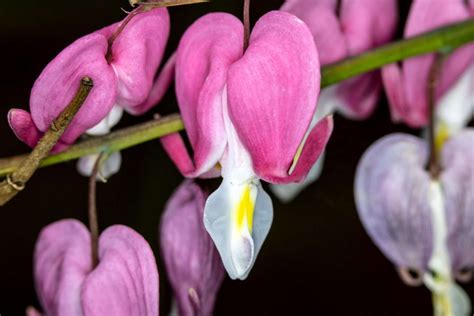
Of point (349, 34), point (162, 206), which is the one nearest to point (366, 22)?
point (349, 34)

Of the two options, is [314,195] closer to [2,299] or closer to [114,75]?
[2,299]

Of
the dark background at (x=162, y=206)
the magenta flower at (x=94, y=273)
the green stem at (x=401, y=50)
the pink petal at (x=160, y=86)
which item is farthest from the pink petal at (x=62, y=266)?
the dark background at (x=162, y=206)

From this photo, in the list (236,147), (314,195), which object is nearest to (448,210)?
(236,147)

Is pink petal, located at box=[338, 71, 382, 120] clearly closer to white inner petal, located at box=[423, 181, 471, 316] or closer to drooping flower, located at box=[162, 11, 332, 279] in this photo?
white inner petal, located at box=[423, 181, 471, 316]

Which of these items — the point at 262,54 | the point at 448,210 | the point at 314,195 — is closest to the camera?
the point at 262,54

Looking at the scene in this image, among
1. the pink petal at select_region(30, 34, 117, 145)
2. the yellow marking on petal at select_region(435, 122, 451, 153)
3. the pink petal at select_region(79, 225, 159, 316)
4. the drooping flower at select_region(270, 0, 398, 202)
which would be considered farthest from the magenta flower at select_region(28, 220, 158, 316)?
the yellow marking on petal at select_region(435, 122, 451, 153)

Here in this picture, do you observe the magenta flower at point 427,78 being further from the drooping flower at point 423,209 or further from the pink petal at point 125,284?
the pink petal at point 125,284
